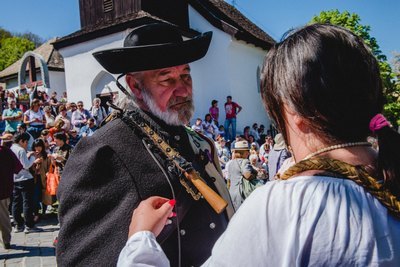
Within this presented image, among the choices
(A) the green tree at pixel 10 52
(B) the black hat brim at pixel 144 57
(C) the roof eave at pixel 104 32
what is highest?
(A) the green tree at pixel 10 52

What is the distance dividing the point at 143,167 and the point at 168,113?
0.39 meters

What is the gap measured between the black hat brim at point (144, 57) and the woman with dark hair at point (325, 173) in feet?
3.38

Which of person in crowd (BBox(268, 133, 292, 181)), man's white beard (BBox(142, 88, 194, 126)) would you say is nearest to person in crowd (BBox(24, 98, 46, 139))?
person in crowd (BBox(268, 133, 292, 181))

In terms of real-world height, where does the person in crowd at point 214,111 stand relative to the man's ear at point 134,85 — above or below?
below

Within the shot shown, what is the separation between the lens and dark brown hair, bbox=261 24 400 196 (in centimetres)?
110

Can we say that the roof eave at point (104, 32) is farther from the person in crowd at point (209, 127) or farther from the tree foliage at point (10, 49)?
the tree foliage at point (10, 49)

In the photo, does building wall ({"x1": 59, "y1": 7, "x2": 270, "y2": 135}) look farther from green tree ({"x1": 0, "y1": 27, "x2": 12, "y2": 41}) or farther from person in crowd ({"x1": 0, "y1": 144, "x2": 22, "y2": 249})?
green tree ({"x1": 0, "y1": 27, "x2": 12, "y2": 41})

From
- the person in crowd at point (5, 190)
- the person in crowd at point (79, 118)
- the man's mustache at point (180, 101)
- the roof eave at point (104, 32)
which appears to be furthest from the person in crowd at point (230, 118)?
the man's mustache at point (180, 101)

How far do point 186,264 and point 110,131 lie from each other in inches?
31.8

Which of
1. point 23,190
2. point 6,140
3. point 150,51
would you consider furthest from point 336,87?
point 6,140

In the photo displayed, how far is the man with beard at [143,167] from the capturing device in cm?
181

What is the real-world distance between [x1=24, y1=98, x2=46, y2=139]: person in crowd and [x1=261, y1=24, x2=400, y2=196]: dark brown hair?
11.8m

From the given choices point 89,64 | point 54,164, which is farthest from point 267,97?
point 89,64

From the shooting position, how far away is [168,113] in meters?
2.25
